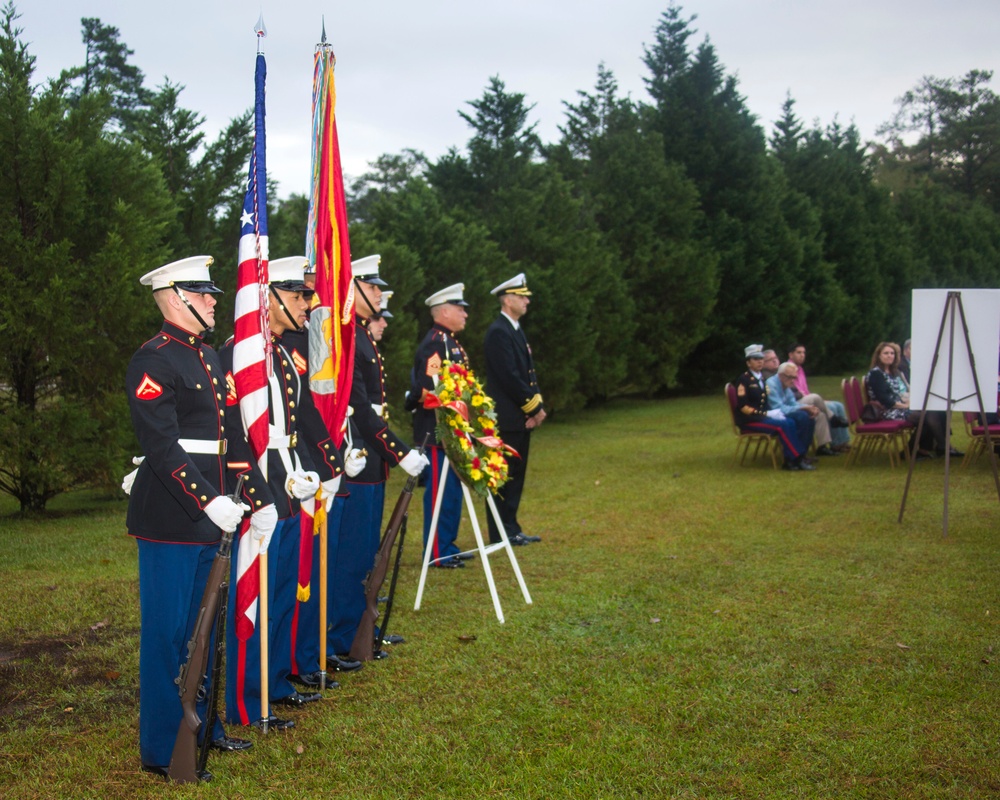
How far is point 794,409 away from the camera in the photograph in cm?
1400

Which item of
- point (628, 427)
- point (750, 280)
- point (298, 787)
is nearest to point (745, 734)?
point (298, 787)

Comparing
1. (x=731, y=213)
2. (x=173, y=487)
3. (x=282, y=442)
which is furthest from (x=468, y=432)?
(x=731, y=213)

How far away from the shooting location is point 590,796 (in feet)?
13.6

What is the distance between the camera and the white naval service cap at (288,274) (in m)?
5.25

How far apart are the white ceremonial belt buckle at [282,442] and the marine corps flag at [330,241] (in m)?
0.46

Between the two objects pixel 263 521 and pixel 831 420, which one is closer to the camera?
pixel 263 521

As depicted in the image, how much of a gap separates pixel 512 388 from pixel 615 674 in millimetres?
4196

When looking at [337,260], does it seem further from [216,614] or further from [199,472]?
[216,614]

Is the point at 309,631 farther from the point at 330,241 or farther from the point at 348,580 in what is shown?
the point at 330,241

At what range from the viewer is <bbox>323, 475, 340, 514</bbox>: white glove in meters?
5.31

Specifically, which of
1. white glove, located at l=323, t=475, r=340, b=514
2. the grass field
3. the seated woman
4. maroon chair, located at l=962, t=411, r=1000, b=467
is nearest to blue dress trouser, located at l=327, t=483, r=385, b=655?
the grass field

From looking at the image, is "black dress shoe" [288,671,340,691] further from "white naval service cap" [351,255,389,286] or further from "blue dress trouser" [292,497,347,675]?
"white naval service cap" [351,255,389,286]

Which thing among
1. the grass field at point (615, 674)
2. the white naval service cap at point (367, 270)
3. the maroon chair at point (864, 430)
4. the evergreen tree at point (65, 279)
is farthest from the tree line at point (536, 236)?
the maroon chair at point (864, 430)

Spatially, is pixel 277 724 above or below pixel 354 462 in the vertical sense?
below
